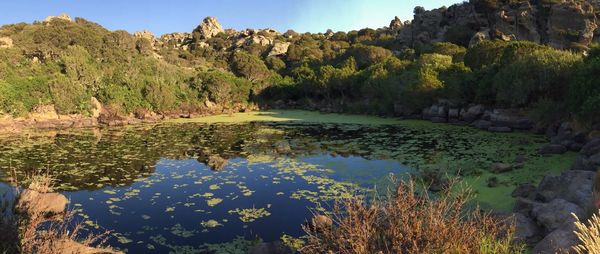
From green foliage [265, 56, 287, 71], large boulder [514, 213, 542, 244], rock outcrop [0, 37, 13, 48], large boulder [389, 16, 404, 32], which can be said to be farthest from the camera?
large boulder [389, 16, 404, 32]

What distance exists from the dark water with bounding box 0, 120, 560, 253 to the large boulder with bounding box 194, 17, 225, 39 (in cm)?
9853

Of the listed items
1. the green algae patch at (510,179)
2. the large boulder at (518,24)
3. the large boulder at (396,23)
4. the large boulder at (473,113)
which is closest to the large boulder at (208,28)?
the large boulder at (396,23)

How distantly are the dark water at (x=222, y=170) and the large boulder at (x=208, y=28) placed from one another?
3879 inches

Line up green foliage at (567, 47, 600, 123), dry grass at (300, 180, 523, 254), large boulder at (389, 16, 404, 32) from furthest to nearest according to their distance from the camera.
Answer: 1. large boulder at (389, 16, 404, 32)
2. green foliage at (567, 47, 600, 123)
3. dry grass at (300, 180, 523, 254)

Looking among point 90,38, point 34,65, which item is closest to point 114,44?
point 90,38

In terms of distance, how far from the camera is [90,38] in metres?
53.8

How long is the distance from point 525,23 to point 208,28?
93479 mm

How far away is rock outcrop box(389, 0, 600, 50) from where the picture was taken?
2251 inches

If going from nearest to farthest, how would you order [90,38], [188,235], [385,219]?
[385,219] → [188,235] → [90,38]

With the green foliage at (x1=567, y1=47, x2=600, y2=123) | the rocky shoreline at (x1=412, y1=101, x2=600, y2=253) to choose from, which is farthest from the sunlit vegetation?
the rocky shoreline at (x1=412, y1=101, x2=600, y2=253)

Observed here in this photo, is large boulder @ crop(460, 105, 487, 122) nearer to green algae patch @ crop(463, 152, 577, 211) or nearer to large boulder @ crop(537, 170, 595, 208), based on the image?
green algae patch @ crop(463, 152, 577, 211)

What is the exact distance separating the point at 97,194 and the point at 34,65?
3771cm

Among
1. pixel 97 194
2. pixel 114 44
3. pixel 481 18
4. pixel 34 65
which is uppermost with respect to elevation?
pixel 481 18

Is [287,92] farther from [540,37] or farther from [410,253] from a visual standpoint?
[410,253]
